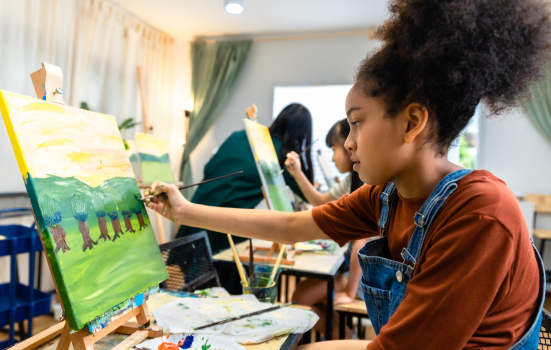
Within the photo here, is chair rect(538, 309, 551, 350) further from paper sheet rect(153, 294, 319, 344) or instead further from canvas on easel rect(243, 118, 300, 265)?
canvas on easel rect(243, 118, 300, 265)

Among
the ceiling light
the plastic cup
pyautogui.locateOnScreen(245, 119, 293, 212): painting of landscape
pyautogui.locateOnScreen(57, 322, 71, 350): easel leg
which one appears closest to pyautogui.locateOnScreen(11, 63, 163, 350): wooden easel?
pyautogui.locateOnScreen(57, 322, 71, 350): easel leg

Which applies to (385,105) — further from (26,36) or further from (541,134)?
(541,134)

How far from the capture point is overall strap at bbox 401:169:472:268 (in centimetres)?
63

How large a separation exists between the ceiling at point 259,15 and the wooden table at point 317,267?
260 cm

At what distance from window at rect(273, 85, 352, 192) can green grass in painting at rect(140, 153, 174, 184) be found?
1.63 m

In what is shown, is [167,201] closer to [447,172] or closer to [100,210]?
[100,210]

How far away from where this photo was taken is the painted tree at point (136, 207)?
3.02 feet

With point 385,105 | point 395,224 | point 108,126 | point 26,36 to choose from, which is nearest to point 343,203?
point 395,224

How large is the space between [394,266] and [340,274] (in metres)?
1.14

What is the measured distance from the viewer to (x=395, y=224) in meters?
0.79

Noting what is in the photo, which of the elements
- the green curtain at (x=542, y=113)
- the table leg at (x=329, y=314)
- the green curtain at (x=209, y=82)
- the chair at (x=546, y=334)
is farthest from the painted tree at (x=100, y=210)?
the green curtain at (x=542, y=113)

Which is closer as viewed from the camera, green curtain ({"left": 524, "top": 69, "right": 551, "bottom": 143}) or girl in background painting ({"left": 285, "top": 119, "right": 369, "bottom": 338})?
girl in background painting ({"left": 285, "top": 119, "right": 369, "bottom": 338})

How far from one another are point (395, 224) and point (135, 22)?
13.3 feet

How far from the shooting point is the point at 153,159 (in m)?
3.27
